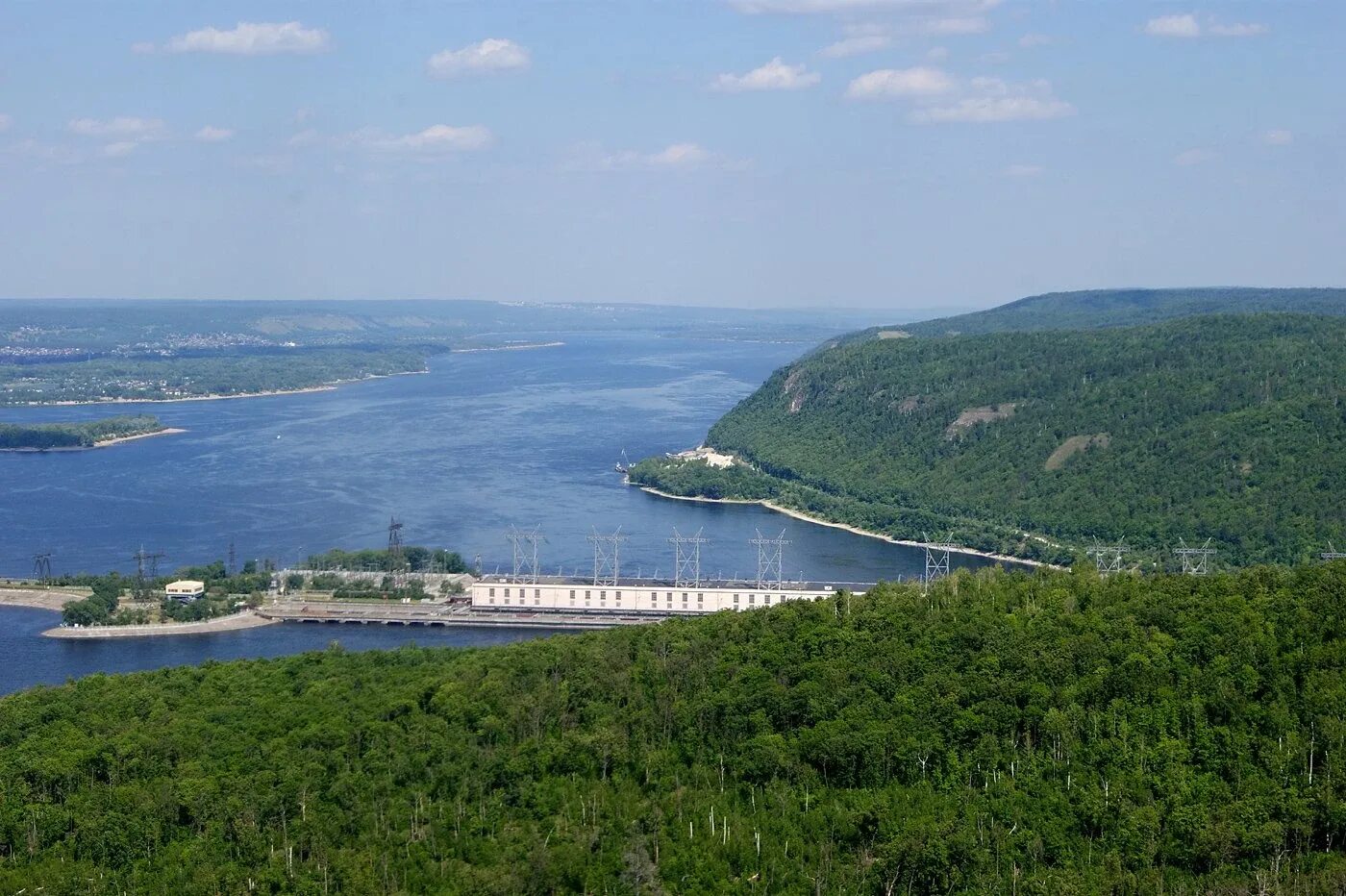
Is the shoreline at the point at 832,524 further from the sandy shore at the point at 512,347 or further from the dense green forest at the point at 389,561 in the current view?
the sandy shore at the point at 512,347

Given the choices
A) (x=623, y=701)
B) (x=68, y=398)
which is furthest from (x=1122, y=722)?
(x=68, y=398)

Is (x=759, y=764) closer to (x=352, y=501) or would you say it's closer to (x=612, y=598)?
(x=612, y=598)

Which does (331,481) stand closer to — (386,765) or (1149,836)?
(386,765)

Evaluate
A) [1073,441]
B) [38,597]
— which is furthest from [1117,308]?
[38,597]

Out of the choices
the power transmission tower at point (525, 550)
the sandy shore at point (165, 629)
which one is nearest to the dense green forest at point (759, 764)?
the sandy shore at point (165, 629)

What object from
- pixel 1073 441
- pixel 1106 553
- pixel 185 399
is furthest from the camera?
pixel 185 399

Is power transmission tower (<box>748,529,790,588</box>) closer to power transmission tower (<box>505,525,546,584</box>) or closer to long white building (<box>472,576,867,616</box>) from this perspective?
long white building (<box>472,576,867,616</box>)
